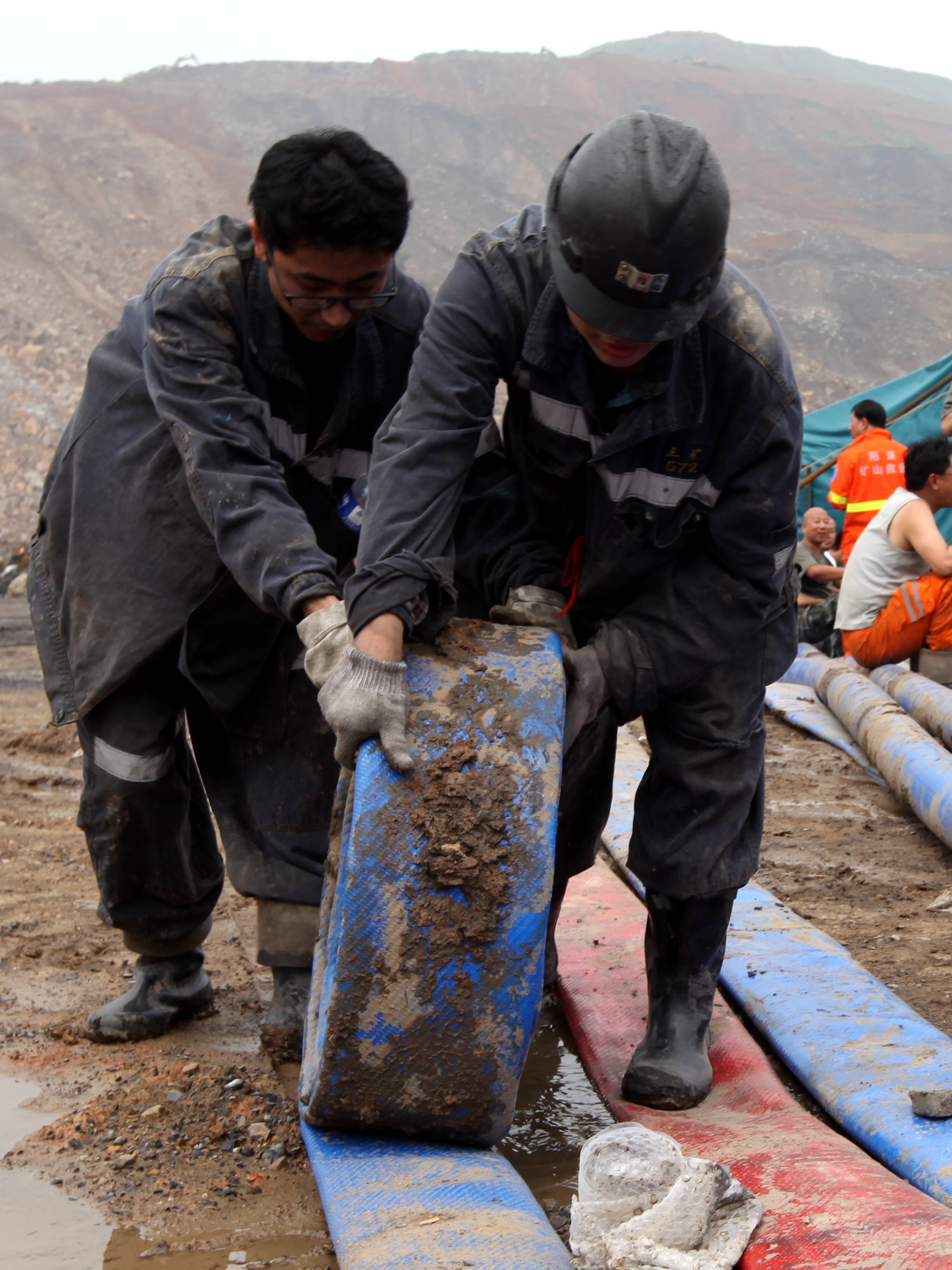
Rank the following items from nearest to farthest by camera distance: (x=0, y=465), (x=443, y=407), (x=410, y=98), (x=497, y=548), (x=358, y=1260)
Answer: (x=358, y=1260) < (x=443, y=407) < (x=497, y=548) < (x=0, y=465) < (x=410, y=98)

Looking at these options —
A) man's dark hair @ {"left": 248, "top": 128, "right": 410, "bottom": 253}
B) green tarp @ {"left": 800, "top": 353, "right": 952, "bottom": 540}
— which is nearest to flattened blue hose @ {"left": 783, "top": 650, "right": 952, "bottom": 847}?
man's dark hair @ {"left": 248, "top": 128, "right": 410, "bottom": 253}

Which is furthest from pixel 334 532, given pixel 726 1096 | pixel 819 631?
pixel 819 631

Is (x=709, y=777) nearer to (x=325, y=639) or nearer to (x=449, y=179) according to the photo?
(x=325, y=639)

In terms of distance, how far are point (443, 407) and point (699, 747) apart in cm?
77

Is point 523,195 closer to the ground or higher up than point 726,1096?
higher up

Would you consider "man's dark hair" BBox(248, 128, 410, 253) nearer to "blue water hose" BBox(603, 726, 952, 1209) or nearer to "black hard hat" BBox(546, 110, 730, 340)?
"black hard hat" BBox(546, 110, 730, 340)

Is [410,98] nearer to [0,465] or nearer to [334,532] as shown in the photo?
[0,465]

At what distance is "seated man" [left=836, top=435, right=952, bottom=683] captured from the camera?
5.70m

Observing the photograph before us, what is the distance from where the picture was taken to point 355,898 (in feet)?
5.72

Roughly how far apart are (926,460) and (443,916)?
186 inches

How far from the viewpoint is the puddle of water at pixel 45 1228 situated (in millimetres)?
1796

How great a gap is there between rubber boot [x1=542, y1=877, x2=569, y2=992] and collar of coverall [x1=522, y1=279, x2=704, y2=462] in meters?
0.99

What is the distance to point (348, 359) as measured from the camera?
2.45 m

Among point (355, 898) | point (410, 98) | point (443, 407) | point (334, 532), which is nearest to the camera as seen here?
point (355, 898)
